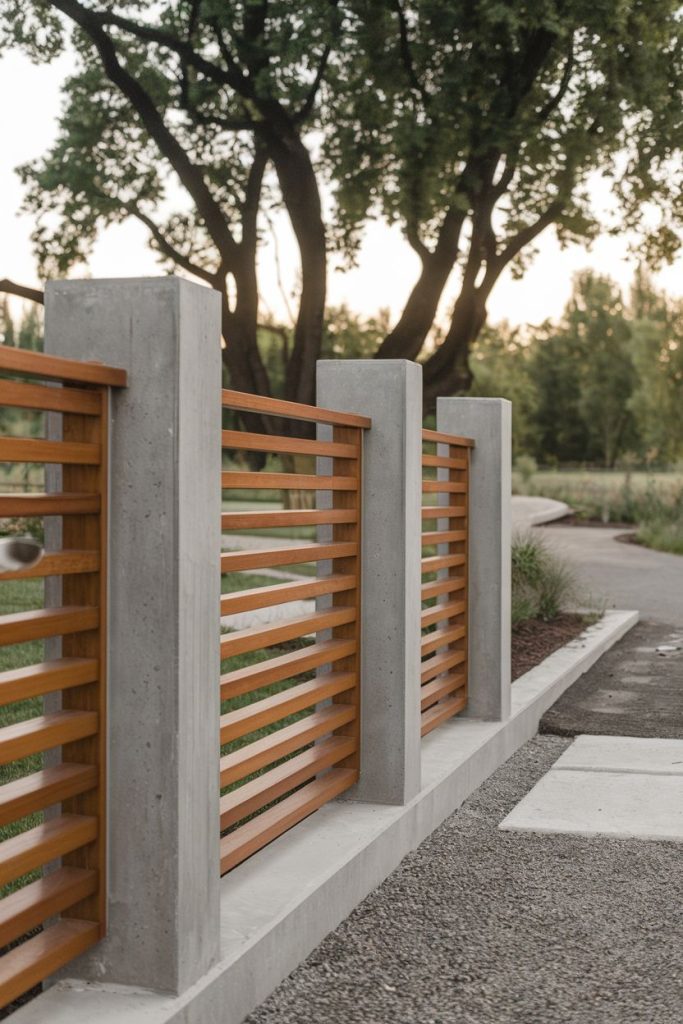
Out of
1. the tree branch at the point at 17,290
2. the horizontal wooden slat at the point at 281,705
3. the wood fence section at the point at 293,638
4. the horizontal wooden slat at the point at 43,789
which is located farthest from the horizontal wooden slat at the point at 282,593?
the tree branch at the point at 17,290

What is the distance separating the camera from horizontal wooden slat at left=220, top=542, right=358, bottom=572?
3.73 m

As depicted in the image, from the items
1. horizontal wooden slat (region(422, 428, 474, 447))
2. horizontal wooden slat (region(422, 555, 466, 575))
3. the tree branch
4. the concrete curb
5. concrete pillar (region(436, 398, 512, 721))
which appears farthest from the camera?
the tree branch

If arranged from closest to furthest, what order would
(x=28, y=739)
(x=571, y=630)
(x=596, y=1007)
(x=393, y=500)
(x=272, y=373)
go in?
(x=28, y=739)
(x=596, y=1007)
(x=393, y=500)
(x=571, y=630)
(x=272, y=373)

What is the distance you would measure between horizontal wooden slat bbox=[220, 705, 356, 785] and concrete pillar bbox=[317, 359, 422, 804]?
0.18 metres

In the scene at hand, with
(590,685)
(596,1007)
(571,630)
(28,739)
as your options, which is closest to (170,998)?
(28,739)

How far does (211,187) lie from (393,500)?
1662 centimetres

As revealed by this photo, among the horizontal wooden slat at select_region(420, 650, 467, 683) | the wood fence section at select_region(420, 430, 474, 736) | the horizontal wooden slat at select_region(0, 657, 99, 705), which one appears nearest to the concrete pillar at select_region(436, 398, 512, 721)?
the wood fence section at select_region(420, 430, 474, 736)

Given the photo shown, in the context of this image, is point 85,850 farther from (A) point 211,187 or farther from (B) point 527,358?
(B) point 527,358

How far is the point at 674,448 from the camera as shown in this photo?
6981cm

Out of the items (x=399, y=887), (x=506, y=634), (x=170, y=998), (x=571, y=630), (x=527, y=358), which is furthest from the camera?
(x=527, y=358)

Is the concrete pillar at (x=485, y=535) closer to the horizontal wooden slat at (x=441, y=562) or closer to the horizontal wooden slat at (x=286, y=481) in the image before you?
the horizontal wooden slat at (x=441, y=562)

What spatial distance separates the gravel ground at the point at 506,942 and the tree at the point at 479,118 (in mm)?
11408

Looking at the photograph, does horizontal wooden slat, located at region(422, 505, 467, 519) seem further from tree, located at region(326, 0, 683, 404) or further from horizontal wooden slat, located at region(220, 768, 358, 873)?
tree, located at region(326, 0, 683, 404)

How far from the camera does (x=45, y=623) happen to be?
2836 millimetres
